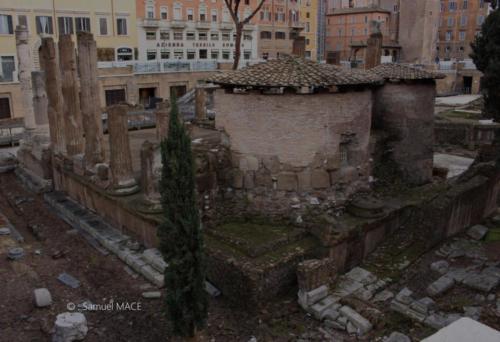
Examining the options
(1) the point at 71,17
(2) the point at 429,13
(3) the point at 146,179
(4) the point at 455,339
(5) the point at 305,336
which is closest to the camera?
(4) the point at 455,339

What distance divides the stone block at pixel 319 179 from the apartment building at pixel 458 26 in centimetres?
4172

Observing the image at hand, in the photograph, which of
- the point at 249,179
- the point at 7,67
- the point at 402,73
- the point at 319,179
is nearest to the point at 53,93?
the point at 249,179

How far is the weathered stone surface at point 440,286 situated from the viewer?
805cm

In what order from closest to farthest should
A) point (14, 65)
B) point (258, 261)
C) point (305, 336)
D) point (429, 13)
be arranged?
1. point (305, 336)
2. point (258, 261)
3. point (14, 65)
4. point (429, 13)

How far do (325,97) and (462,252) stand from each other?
169 inches

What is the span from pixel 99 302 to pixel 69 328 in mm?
1375

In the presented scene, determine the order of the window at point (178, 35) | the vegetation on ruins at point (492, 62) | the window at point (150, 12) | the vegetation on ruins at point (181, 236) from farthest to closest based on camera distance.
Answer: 1. the window at point (178, 35)
2. the window at point (150, 12)
3. the vegetation on ruins at point (492, 62)
4. the vegetation on ruins at point (181, 236)

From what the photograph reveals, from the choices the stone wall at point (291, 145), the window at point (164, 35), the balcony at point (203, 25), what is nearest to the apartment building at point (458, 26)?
the balcony at point (203, 25)

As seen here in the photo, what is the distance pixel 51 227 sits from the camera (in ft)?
38.3

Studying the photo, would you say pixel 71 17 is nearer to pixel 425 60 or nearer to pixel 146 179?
pixel 146 179

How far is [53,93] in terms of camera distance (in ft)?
44.2

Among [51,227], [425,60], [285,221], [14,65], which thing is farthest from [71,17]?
[425,60]

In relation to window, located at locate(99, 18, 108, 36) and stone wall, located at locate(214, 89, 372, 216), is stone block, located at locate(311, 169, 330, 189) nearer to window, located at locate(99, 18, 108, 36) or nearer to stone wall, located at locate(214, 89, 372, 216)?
stone wall, located at locate(214, 89, 372, 216)

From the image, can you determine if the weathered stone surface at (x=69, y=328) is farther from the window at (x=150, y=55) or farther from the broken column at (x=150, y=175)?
the window at (x=150, y=55)
